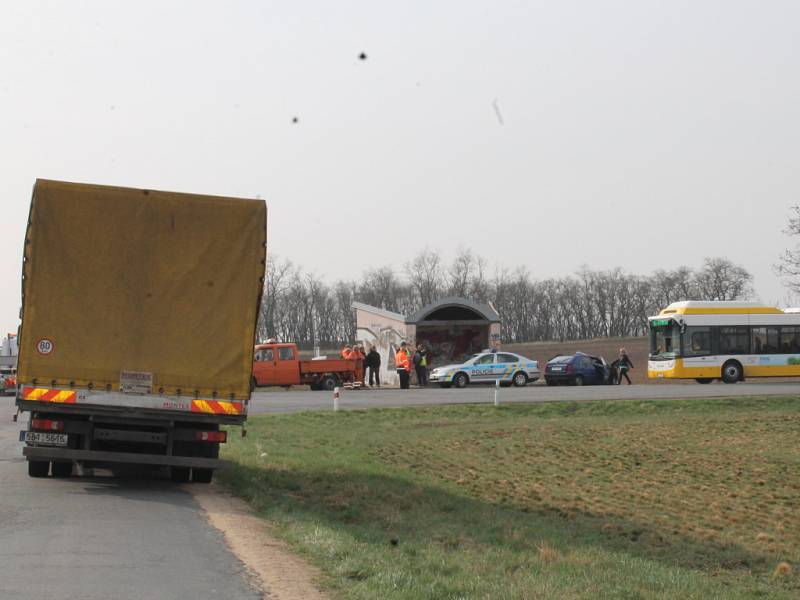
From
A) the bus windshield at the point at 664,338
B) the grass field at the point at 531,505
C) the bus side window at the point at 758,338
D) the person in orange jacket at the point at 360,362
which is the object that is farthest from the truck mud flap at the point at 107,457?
the bus side window at the point at 758,338

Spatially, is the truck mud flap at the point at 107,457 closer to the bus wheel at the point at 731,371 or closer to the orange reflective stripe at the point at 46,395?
the orange reflective stripe at the point at 46,395

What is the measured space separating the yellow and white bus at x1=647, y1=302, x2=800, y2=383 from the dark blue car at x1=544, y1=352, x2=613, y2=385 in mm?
2329

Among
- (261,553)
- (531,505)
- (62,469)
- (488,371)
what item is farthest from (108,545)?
(488,371)

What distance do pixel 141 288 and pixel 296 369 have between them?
93.4 ft

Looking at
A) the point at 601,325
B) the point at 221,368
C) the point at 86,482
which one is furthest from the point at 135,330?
the point at 601,325

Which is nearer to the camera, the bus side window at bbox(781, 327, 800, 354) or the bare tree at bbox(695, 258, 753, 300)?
the bus side window at bbox(781, 327, 800, 354)

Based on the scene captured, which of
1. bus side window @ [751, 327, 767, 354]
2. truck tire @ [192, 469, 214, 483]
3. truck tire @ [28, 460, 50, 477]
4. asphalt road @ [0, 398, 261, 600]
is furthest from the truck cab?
asphalt road @ [0, 398, 261, 600]

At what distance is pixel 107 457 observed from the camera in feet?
42.8

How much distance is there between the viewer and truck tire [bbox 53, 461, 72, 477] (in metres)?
14.4

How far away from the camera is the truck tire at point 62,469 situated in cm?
1437

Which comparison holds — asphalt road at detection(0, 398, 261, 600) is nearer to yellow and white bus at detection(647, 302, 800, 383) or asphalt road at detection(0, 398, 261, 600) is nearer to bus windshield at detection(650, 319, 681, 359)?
bus windshield at detection(650, 319, 681, 359)


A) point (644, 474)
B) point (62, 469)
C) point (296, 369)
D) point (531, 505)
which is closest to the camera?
point (531, 505)

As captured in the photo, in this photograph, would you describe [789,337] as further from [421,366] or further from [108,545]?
[108,545]

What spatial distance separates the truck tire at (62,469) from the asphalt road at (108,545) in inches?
19.1
